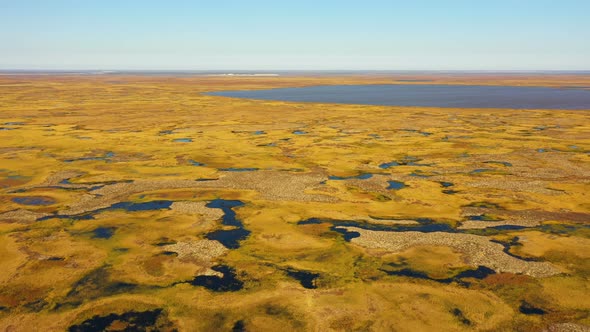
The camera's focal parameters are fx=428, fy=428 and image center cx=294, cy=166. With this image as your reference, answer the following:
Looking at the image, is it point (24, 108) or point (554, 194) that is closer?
point (554, 194)

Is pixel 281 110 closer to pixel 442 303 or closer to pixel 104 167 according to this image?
pixel 104 167

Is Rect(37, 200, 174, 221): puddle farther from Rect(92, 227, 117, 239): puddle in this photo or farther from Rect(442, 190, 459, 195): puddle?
Rect(442, 190, 459, 195): puddle

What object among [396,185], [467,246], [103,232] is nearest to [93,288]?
[103,232]

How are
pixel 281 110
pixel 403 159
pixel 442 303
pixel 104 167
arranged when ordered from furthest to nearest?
1. pixel 281 110
2. pixel 403 159
3. pixel 104 167
4. pixel 442 303

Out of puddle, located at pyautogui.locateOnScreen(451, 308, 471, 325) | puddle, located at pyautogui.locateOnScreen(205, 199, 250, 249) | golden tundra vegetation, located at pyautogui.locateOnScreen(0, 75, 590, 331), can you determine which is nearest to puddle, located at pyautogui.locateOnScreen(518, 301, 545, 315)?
golden tundra vegetation, located at pyautogui.locateOnScreen(0, 75, 590, 331)

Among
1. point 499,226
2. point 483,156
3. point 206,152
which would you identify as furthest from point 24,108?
point 499,226
